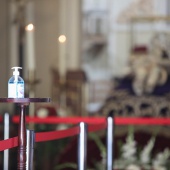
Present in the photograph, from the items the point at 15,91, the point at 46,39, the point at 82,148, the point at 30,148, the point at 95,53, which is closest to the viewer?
the point at 15,91

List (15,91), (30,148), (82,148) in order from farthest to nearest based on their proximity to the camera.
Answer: (82,148), (30,148), (15,91)

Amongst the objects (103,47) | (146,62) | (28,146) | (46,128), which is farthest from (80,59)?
(28,146)

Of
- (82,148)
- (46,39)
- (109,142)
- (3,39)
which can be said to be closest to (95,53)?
(46,39)

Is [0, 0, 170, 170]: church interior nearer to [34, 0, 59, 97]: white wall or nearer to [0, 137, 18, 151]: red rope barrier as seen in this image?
[34, 0, 59, 97]: white wall

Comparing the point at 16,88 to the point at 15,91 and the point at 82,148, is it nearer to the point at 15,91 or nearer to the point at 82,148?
the point at 15,91

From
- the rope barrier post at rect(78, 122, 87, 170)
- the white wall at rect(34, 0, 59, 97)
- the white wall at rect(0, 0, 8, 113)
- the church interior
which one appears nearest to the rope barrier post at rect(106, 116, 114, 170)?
the rope barrier post at rect(78, 122, 87, 170)

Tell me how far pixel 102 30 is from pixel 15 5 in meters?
1.74

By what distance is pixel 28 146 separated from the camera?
2953 millimetres

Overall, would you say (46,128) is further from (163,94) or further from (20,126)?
(20,126)

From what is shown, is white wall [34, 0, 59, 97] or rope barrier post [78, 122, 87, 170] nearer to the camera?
rope barrier post [78, 122, 87, 170]

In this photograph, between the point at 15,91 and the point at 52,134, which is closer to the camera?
the point at 15,91

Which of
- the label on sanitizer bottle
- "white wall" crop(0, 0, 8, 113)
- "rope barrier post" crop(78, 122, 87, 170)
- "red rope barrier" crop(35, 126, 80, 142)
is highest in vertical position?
"white wall" crop(0, 0, 8, 113)

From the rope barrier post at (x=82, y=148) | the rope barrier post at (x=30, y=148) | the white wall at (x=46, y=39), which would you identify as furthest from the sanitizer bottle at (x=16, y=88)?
the white wall at (x=46, y=39)

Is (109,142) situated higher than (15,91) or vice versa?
(15,91)
